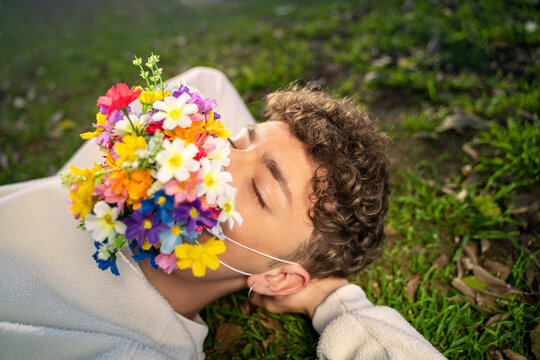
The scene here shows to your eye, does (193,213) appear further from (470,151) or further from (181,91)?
(470,151)

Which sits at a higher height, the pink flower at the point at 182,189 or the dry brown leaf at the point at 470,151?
the pink flower at the point at 182,189

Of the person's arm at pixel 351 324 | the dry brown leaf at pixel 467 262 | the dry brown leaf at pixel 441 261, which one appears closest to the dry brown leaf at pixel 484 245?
the dry brown leaf at pixel 467 262

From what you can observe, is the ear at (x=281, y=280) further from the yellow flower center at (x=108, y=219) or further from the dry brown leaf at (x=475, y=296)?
the dry brown leaf at (x=475, y=296)

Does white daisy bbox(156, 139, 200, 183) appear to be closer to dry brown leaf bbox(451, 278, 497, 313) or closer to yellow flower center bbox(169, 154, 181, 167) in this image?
yellow flower center bbox(169, 154, 181, 167)

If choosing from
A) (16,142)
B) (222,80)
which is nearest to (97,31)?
(16,142)

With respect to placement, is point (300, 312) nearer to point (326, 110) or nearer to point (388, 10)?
point (326, 110)

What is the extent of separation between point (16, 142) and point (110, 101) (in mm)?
3863

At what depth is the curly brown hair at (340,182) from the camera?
7.05 feet

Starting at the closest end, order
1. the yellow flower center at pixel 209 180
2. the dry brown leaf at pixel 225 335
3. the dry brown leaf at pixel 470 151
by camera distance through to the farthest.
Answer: the yellow flower center at pixel 209 180 < the dry brown leaf at pixel 225 335 < the dry brown leaf at pixel 470 151

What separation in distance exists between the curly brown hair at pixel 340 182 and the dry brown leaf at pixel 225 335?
29.8 inches

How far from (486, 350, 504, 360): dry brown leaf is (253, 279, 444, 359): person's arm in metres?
0.64

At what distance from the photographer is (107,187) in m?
1.41

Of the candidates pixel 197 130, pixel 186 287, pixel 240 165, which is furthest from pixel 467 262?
pixel 197 130

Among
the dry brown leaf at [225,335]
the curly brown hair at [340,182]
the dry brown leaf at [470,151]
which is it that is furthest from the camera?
the dry brown leaf at [470,151]
